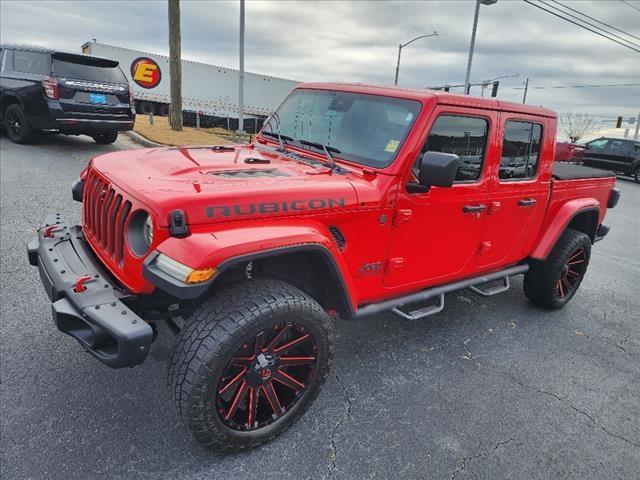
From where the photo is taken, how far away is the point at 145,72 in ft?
83.3

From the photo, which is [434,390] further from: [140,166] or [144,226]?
[140,166]

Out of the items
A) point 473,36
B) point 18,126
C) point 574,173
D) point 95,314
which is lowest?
point 95,314

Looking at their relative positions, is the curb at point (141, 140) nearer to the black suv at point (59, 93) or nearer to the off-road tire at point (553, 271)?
the black suv at point (59, 93)

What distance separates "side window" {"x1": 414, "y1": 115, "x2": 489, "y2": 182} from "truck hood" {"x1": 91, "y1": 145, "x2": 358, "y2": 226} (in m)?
0.66

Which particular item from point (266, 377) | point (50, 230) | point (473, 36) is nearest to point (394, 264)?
point (266, 377)

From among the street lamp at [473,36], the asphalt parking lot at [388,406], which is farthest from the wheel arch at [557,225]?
the street lamp at [473,36]

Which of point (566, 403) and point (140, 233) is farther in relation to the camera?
point (566, 403)

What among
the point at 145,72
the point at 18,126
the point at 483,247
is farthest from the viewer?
the point at 145,72

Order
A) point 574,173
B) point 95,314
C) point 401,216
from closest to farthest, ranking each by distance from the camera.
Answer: point 95,314 → point 401,216 → point 574,173

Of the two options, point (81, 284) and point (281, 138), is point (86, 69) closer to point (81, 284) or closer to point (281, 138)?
point (281, 138)

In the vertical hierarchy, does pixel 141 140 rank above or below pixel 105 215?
below

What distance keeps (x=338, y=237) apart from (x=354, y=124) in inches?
36.8

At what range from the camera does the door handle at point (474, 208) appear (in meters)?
3.13

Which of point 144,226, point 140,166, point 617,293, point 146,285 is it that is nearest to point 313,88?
point 140,166
